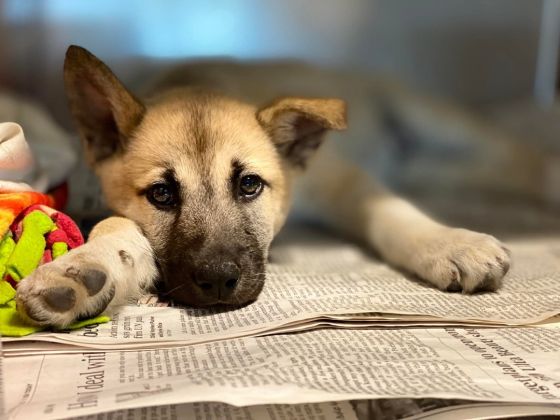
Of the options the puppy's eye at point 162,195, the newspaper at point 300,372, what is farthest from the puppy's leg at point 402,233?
the puppy's eye at point 162,195

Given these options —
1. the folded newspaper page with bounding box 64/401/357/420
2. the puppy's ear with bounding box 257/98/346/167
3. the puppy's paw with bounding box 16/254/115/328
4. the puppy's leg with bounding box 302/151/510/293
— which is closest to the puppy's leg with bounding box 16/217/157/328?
the puppy's paw with bounding box 16/254/115/328

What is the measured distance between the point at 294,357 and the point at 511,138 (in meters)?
2.23

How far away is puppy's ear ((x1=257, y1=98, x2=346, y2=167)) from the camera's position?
178cm

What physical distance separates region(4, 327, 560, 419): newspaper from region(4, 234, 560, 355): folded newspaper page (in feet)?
0.12

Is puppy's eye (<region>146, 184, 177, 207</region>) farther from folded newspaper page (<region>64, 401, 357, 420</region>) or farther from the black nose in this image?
folded newspaper page (<region>64, 401, 357, 420</region>)

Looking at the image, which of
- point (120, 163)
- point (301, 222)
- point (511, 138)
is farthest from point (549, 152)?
point (120, 163)

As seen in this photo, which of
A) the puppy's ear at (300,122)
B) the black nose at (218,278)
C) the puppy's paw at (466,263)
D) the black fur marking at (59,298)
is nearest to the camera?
the black fur marking at (59,298)

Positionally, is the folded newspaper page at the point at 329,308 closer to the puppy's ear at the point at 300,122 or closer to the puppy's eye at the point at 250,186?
the puppy's eye at the point at 250,186

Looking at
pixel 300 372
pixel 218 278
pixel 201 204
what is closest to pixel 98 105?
pixel 201 204

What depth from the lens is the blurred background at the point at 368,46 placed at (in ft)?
9.32

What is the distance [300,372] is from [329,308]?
1.12ft

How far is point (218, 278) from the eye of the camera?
150 centimetres

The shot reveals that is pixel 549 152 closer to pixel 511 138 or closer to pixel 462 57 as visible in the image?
pixel 511 138

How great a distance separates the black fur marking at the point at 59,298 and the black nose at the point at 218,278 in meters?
0.31
